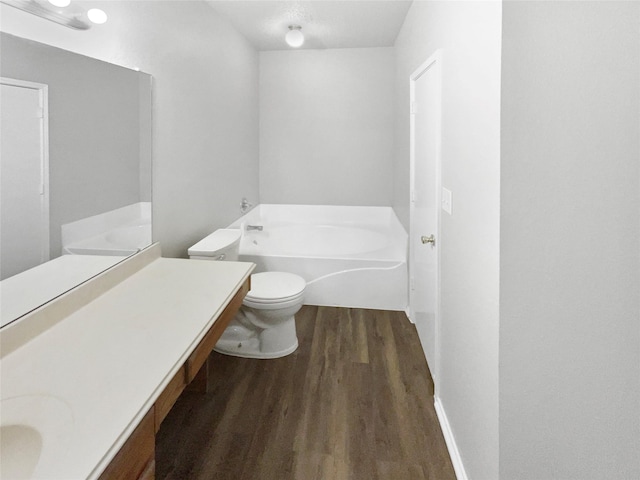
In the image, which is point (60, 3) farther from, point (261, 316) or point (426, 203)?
point (426, 203)

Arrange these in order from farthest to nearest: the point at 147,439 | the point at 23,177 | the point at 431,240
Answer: the point at 431,240 → the point at 23,177 → the point at 147,439

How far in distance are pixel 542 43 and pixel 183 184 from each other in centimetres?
211

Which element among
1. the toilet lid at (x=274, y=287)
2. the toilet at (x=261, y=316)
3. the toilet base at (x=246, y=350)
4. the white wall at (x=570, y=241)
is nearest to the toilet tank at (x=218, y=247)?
the toilet at (x=261, y=316)

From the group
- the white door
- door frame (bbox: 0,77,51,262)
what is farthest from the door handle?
door frame (bbox: 0,77,51,262)

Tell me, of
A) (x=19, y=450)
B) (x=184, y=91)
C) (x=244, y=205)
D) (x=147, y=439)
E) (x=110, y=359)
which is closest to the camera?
(x=19, y=450)

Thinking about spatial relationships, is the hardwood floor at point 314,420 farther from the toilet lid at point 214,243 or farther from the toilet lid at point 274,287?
the toilet lid at point 214,243

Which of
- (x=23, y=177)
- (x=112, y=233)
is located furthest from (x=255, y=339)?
(x=23, y=177)

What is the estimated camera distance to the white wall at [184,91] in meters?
1.79

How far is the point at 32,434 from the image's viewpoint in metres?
0.81

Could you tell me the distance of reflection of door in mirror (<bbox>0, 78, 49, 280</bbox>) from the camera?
123 centimetres

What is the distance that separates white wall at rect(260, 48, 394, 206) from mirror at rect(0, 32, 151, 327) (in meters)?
2.51

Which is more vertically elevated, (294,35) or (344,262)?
(294,35)

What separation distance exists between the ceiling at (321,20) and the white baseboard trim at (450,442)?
270 cm

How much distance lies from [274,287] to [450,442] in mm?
1346
